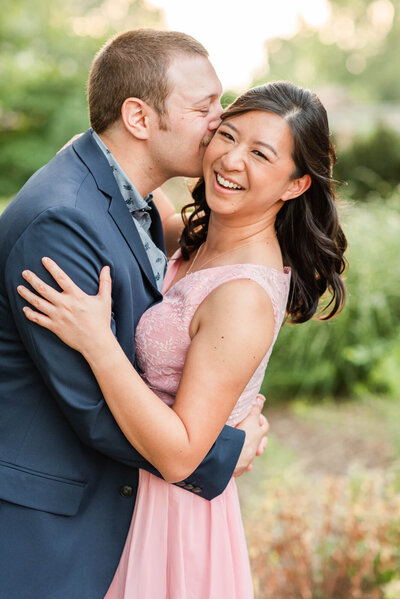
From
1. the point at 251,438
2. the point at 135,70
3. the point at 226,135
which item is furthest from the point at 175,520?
the point at 135,70

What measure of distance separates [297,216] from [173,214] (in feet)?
2.44

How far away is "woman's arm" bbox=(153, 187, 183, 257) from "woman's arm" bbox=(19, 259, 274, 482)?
3.09ft

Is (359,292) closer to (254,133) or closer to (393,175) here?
(254,133)

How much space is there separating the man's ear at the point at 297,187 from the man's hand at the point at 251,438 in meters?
0.75

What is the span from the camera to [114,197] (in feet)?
6.75

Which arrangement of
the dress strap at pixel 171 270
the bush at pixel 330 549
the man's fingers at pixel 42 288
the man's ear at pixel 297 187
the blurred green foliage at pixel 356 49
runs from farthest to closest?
the blurred green foliage at pixel 356 49 → the bush at pixel 330 549 → the dress strap at pixel 171 270 → the man's ear at pixel 297 187 → the man's fingers at pixel 42 288

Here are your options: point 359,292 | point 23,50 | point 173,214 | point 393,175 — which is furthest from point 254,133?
point 23,50

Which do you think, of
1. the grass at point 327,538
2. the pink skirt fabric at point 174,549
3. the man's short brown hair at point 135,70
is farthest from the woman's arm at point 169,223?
the grass at point 327,538

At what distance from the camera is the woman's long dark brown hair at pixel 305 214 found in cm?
217

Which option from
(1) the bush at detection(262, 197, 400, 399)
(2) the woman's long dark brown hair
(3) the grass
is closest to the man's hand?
(2) the woman's long dark brown hair

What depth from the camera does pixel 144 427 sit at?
1817mm

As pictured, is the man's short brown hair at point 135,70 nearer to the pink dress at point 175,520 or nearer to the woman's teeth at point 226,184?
the woman's teeth at point 226,184

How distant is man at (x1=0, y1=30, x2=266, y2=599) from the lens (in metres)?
1.83

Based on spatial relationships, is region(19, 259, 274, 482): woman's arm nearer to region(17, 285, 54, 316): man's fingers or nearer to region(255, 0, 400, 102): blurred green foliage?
region(17, 285, 54, 316): man's fingers
